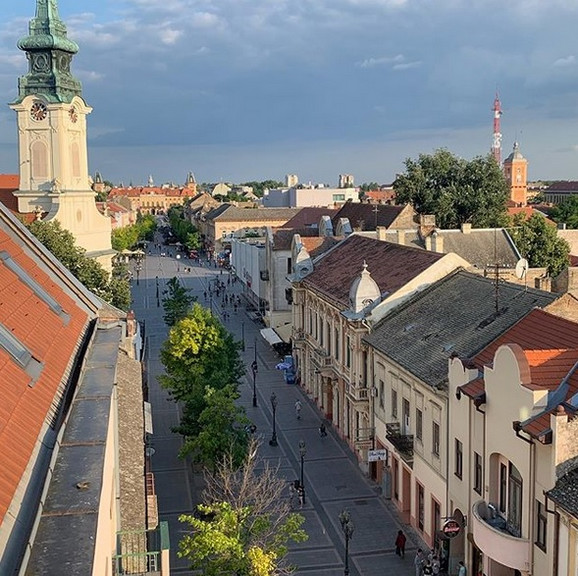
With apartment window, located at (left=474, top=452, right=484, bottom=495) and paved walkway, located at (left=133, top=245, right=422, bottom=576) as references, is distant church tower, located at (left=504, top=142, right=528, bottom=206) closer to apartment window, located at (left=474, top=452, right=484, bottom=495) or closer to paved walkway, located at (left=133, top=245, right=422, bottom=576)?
paved walkway, located at (left=133, top=245, right=422, bottom=576)

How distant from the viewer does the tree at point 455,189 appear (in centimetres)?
7044

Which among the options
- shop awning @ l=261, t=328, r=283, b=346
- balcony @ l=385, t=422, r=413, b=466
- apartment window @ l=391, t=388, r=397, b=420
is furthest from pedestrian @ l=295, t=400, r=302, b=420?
shop awning @ l=261, t=328, r=283, b=346

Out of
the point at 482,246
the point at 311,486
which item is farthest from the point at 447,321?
the point at 482,246

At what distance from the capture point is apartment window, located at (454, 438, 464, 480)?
2430cm

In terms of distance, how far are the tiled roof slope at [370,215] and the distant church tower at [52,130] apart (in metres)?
22.8

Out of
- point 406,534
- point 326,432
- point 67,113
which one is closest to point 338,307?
point 326,432

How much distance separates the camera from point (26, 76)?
63.3m

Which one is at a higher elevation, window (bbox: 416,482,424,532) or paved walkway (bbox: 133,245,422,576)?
window (bbox: 416,482,424,532)

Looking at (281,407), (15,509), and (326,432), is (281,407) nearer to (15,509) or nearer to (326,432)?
(326,432)

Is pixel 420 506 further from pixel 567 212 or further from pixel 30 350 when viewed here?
pixel 567 212

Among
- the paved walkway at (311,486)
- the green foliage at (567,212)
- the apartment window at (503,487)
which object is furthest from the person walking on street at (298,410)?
the green foliage at (567,212)

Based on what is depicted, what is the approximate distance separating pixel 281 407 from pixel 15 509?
37936 mm

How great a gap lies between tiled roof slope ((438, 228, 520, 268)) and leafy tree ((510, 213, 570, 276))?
7.94m

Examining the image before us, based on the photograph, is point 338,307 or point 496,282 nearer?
point 496,282
